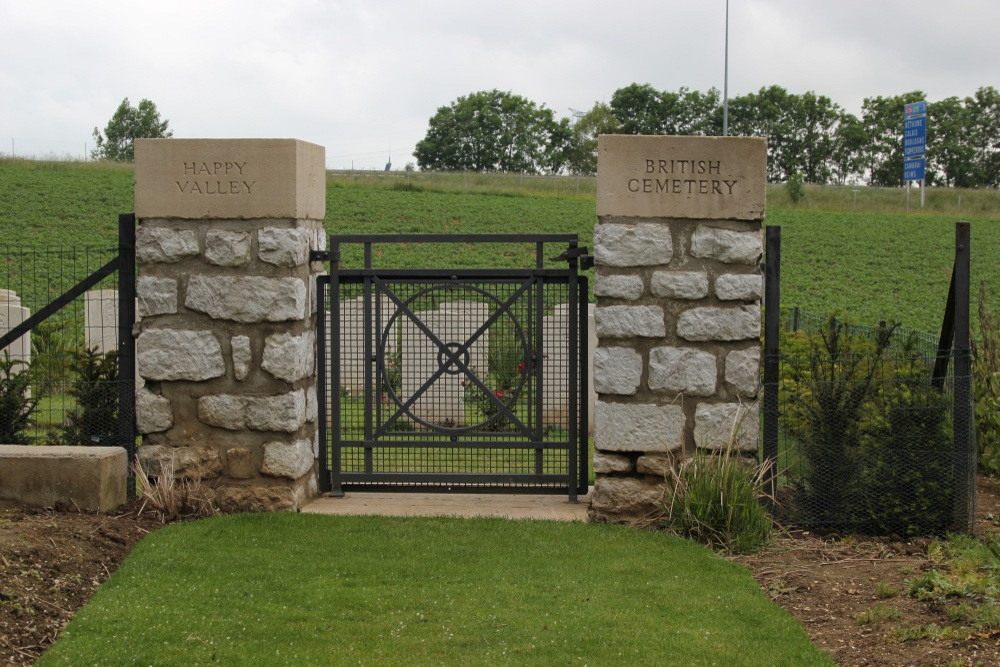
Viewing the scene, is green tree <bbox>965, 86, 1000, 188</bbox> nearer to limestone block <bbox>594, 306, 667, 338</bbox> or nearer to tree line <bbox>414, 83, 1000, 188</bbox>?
tree line <bbox>414, 83, 1000, 188</bbox>

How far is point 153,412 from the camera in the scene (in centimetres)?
725

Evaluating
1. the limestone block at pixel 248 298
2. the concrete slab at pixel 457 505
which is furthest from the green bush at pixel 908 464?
the limestone block at pixel 248 298

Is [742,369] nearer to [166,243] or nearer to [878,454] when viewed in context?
[878,454]

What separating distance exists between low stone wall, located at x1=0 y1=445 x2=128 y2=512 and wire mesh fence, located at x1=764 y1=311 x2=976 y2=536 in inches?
165

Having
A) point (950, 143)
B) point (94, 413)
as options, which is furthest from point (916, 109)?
point (94, 413)

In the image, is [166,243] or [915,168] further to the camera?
[915,168]

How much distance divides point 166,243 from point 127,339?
33.0 inches

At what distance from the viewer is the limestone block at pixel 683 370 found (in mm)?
6863

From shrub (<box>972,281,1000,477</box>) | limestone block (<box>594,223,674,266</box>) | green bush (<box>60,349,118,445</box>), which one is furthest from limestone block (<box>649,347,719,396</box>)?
green bush (<box>60,349,118,445</box>)

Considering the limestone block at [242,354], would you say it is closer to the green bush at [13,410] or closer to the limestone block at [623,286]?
the green bush at [13,410]

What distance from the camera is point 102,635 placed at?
16.4 feet

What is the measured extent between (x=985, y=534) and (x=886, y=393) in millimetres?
1049

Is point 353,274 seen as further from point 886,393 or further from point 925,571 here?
point 925,571

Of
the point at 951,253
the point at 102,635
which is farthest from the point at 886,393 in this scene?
the point at 951,253
